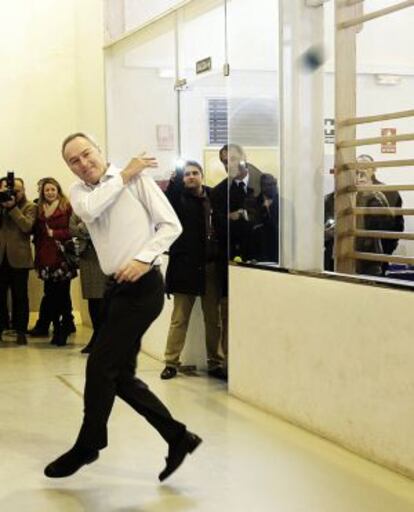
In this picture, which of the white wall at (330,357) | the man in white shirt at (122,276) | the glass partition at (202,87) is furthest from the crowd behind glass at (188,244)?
the man in white shirt at (122,276)

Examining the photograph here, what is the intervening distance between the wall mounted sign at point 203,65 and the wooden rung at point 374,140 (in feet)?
6.40

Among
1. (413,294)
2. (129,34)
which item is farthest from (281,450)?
(129,34)

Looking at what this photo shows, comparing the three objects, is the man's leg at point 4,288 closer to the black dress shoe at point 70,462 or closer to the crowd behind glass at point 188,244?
the crowd behind glass at point 188,244

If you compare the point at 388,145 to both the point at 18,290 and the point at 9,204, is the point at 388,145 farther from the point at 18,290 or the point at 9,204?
the point at 18,290

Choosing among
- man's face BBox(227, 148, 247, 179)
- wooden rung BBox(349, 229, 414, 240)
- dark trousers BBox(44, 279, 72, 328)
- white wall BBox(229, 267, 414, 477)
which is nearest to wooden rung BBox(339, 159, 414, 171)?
wooden rung BBox(349, 229, 414, 240)

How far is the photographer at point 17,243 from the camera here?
23.3ft

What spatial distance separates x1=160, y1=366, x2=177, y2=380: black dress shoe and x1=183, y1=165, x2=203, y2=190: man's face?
1.19m

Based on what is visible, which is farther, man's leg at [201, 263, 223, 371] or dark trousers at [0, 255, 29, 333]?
dark trousers at [0, 255, 29, 333]

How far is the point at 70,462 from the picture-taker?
11.8ft

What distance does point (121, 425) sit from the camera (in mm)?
4562

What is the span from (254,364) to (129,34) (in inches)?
134

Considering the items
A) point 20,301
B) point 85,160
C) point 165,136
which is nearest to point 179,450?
point 85,160

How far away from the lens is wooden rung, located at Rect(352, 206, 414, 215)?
13.8ft

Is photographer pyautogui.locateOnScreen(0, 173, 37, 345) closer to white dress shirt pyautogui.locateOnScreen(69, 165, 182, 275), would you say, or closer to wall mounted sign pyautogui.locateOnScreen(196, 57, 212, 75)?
wall mounted sign pyautogui.locateOnScreen(196, 57, 212, 75)
